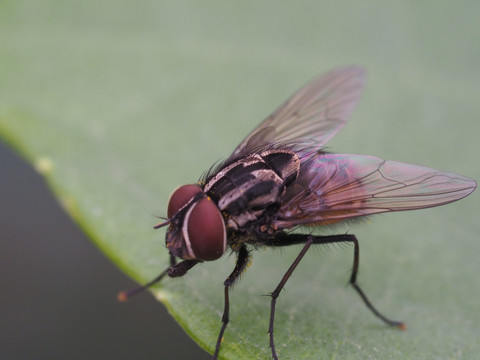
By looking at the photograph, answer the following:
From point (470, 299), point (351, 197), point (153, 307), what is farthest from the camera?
point (153, 307)

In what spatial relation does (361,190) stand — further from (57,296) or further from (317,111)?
(57,296)

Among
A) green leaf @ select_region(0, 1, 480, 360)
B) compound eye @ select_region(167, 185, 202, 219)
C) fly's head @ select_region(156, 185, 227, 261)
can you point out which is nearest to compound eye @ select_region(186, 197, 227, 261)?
fly's head @ select_region(156, 185, 227, 261)

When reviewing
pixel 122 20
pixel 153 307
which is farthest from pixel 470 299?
pixel 122 20

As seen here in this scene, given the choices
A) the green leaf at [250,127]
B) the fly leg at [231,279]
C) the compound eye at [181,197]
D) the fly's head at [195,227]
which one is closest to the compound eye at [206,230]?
the fly's head at [195,227]

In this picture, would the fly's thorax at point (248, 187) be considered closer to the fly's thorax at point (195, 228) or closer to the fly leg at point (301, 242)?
the fly's thorax at point (195, 228)

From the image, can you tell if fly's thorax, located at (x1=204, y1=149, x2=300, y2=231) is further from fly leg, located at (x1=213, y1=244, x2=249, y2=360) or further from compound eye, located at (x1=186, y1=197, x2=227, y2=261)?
fly leg, located at (x1=213, y1=244, x2=249, y2=360)

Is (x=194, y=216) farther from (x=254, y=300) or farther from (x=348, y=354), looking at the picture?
(x=348, y=354)

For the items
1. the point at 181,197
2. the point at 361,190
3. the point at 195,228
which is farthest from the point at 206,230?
the point at 361,190
